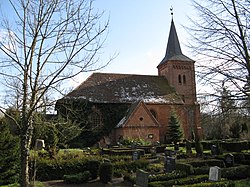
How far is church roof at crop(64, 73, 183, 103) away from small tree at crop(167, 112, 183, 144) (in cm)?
280

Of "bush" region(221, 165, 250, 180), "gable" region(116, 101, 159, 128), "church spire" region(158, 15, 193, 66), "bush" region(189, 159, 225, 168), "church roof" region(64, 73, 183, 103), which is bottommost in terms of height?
"bush" region(221, 165, 250, 180)

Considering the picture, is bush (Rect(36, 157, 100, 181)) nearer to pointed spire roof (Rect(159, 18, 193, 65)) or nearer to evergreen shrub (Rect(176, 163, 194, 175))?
evergreen shrub (Rect(176, 163, 194, 175))

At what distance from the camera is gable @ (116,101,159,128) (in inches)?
1264

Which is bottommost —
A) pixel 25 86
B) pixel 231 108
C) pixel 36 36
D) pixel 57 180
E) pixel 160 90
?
pixel 57 180

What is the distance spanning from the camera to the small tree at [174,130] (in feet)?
114

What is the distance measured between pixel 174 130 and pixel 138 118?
579 centimetres

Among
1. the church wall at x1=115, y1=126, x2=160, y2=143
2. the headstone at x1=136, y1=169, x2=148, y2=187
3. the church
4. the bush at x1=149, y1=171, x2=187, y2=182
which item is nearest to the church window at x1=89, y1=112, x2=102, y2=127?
the church

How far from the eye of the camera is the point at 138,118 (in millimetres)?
32562

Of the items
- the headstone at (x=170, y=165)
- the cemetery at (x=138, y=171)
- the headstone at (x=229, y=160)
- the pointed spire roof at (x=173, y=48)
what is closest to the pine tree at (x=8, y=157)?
the cemetery at (x=138, y=171)

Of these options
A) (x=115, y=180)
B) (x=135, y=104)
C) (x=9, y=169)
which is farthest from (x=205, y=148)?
(x=9, y=169)

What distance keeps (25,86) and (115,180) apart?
8.67 metres

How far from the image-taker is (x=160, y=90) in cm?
3909

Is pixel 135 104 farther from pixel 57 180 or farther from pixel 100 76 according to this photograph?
pixel 57 180

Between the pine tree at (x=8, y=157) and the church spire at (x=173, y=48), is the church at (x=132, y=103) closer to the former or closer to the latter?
the church spire at (x=173, y=48)
